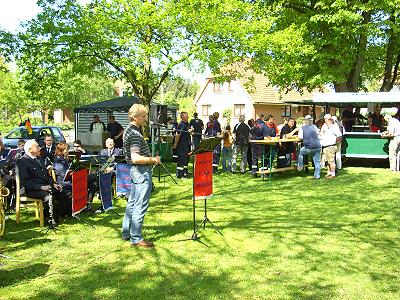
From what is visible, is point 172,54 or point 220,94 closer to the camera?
point 172,54

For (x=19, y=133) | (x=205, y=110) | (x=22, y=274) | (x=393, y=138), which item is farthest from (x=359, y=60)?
(x=205, y=110)

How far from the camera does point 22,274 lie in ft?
16.7

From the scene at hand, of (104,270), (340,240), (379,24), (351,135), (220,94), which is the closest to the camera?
(104,270)

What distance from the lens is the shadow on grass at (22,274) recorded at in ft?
16.0

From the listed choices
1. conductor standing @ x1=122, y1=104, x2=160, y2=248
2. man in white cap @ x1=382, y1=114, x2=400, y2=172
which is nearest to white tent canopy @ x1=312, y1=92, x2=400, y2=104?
man in white cap @ x1=382, y1=114, x2=400, y2=172

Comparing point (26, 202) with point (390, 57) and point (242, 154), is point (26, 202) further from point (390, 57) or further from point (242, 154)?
point (390, 57)

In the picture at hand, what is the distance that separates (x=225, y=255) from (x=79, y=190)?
3.03 meters

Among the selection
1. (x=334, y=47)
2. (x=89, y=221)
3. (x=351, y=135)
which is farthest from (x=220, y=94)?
(x=89, y=221)

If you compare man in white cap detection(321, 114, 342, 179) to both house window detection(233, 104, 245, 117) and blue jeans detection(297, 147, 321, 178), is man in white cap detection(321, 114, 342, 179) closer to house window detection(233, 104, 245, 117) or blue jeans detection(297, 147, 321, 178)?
blue jeans detection(297, 147, 321, 178)

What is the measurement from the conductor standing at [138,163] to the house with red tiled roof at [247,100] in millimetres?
35852

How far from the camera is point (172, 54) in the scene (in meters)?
14.3

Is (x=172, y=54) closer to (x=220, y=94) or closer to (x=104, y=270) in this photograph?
(x=104, y=270)

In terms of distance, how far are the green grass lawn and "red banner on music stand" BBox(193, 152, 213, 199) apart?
24.6 inches

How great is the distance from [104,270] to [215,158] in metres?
8.75
